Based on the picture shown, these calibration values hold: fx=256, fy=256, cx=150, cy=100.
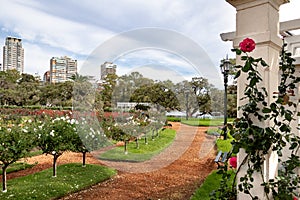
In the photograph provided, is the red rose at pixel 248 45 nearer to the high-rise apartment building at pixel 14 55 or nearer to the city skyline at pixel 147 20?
the city skyline at pixel 147 20

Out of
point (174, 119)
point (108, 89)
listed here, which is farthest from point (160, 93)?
point (174, 119)

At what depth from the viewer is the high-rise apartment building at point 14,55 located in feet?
72.2

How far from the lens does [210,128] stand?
10.0 metres

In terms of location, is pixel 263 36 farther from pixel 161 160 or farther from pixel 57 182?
pixel 161 160

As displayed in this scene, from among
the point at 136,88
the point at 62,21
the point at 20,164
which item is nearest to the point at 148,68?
the point at 136,88

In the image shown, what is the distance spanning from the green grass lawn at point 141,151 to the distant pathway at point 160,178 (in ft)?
0.66

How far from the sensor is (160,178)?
3982mm

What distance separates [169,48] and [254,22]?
3427mm

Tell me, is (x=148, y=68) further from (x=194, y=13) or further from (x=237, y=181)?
(x=237, y=181)

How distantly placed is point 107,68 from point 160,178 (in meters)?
2.61

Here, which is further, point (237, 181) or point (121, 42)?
point (121, 42)

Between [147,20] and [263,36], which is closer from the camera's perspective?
[263,36]

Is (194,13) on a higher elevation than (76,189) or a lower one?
higher

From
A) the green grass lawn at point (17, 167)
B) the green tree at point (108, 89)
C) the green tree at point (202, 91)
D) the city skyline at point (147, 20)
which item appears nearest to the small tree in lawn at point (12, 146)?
the green grass lawn at point (17, 167)
